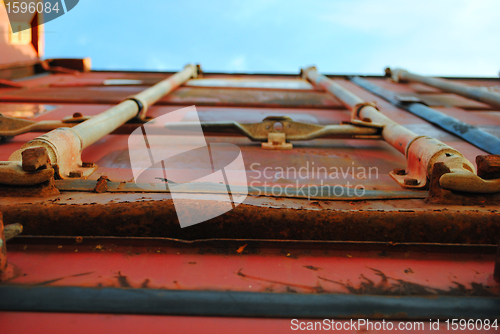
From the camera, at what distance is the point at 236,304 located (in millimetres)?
846

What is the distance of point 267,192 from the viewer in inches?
48.5

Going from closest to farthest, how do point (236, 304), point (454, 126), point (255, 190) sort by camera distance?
point (236, 304) → point (255, 190) → point (454, 126)

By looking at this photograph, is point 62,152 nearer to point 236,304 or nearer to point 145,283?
→ point 145,283

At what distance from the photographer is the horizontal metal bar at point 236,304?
822 millimetres

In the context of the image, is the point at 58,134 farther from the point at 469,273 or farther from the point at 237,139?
the point at 469,273

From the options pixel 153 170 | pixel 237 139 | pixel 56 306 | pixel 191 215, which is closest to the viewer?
pixel 56 306

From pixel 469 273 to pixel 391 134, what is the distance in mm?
1044

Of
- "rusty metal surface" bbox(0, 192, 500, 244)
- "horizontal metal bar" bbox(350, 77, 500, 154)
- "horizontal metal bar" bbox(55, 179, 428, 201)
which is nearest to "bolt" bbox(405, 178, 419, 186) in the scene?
"horizontal metal bar" bbox(55, 179, 428, 201)

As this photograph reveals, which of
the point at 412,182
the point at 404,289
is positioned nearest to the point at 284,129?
the point at 412,182

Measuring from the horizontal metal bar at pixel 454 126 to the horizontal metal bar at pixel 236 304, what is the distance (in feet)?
4.50

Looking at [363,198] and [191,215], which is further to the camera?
[363,198]

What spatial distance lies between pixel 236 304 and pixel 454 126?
213 centimetres

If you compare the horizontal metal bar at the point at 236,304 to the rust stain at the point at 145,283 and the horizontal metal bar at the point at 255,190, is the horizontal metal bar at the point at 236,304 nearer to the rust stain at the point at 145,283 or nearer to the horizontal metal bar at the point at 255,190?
the rust stain at the point at 145,283

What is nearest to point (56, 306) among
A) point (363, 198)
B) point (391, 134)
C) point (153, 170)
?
point (153, 170)
